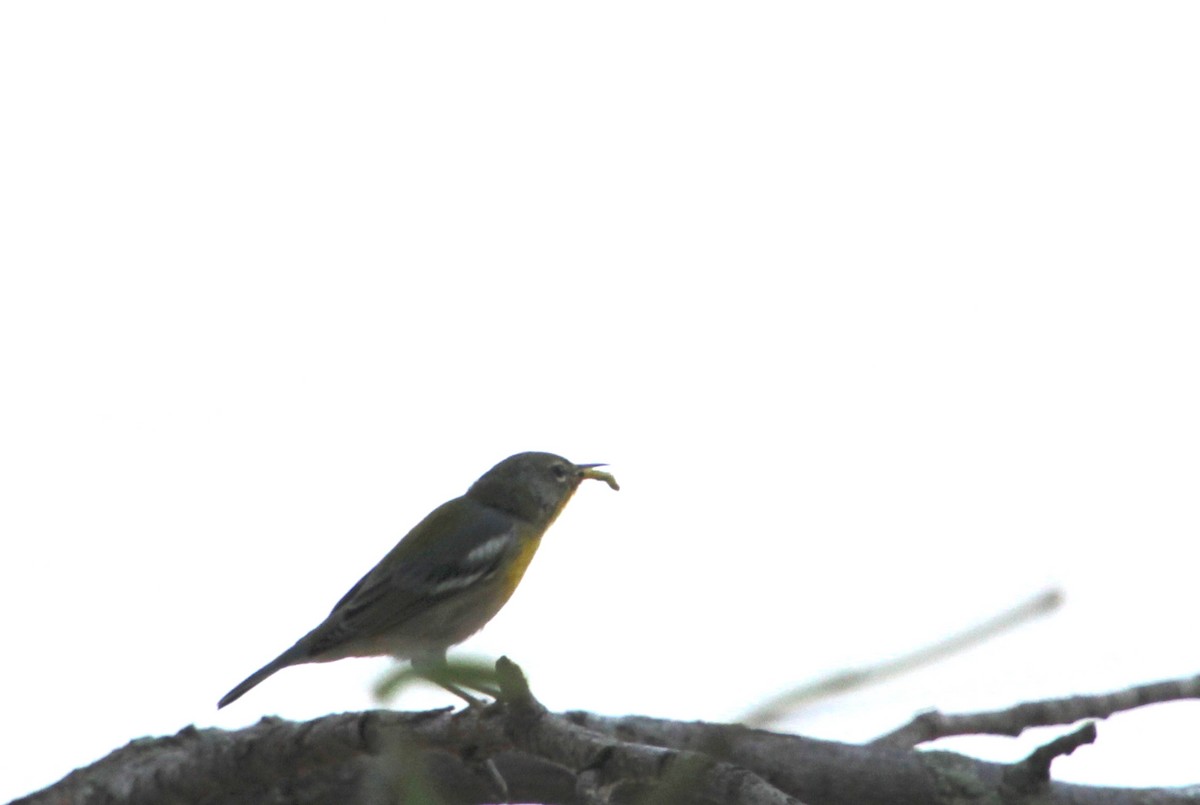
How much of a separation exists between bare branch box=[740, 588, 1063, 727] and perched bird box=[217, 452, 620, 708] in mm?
4244

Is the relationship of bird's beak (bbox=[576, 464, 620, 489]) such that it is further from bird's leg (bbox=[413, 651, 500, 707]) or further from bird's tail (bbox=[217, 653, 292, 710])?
bird's leg (bbox=[413, 651, 500, 707])

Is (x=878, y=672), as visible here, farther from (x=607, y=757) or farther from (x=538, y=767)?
(x=538, y=767)

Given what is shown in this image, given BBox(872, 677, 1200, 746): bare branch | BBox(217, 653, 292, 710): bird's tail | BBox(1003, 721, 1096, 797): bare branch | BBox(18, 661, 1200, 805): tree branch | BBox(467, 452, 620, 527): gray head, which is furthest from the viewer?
BBox(467, 452, 620, 527): gray head

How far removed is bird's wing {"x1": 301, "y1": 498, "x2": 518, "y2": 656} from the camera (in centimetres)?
536

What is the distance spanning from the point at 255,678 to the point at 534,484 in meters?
2.02

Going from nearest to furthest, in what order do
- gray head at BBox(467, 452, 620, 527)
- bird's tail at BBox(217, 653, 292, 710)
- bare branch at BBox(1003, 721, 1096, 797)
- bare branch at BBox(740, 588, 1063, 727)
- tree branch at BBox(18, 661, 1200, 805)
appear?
1. bare branch at BBox(740, 588, 1063, 727)
2. bare branch at BBox(1003, 721, 1096, 797)
3. tree branch at BBox(18, 661, 1200, 805)
4. bird's tail at BBox(217, 653, 292, 710)
5. gray head at BBox(467, 452, 620, 527)

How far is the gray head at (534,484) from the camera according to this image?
6617mm

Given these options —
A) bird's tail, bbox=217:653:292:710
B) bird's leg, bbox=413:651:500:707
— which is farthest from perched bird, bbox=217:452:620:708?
bird's leg, bbox=413:651:500:707

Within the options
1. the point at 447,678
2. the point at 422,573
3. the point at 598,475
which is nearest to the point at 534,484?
the point at 598,475

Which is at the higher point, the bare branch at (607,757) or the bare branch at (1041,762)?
the bare branch at (607,757)

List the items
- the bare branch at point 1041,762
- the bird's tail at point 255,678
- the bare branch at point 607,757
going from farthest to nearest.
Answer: the bird's tail at point 255,678 → the bare branch at point 1041,762 → the bare branch at point 607,757

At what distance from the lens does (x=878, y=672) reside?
808mm

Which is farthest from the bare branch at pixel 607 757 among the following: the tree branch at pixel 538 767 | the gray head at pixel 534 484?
the gray head at pixel 534 484

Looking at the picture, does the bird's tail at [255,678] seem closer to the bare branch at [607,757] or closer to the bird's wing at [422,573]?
the bird's wing at [422,573]
